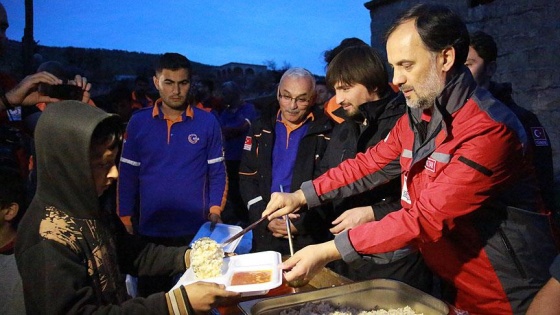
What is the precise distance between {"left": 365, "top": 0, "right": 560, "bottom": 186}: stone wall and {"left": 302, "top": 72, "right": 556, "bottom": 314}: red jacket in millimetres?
2984

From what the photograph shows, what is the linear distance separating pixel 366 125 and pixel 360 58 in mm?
428

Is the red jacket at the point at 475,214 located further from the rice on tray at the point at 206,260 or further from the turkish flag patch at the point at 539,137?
the turkish flag patch at the point at 539,137

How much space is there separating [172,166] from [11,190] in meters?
1.36

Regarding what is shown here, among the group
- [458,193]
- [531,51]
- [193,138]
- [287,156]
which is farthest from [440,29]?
[531,51]

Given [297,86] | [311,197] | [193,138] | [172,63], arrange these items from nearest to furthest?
[311,197]
[297,86]
[193,138]
[172,63]

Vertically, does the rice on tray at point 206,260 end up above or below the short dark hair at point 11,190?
below

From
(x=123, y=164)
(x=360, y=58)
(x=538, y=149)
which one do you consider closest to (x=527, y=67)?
(x=538, y=149)

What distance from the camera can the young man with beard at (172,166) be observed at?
3.51 meters

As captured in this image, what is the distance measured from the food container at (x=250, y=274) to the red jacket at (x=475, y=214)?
0.32m

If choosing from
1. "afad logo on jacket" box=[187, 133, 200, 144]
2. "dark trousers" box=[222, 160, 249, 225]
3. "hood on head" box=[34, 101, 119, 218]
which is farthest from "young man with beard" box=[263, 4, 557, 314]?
"dark trousers" box=[222, 160, 249, 225]

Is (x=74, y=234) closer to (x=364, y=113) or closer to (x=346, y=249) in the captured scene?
(x=346, y=249)

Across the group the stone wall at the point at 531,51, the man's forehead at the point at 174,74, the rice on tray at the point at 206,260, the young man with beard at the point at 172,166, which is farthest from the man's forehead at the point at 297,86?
the rice on tray at the point at 206,260

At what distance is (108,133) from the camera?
178cm

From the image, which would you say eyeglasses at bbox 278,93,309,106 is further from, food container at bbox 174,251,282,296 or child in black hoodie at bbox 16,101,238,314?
child in black hoodie at bbox 16,101,238,314
